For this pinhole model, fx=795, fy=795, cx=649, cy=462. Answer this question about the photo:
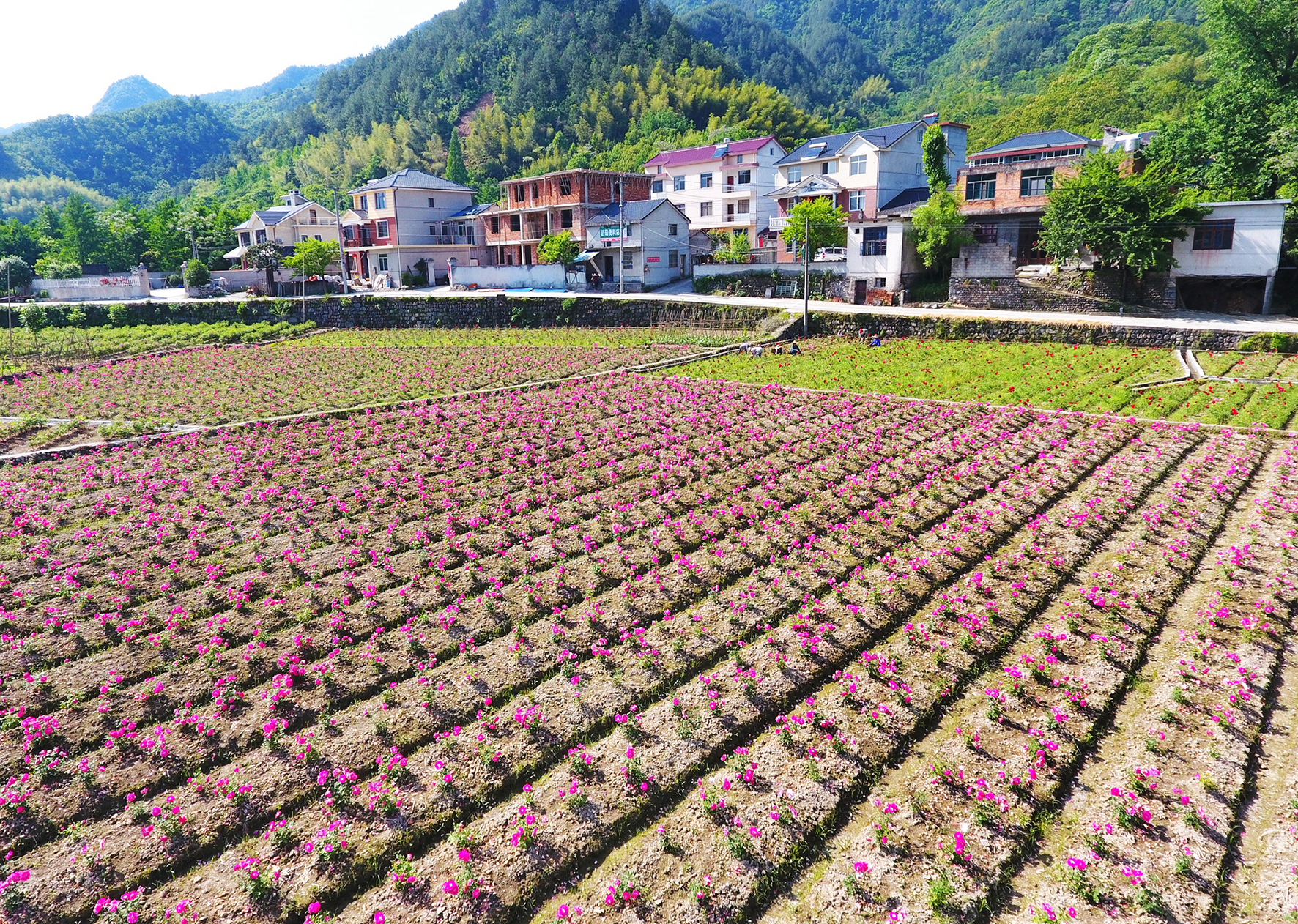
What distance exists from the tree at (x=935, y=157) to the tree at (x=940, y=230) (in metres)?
4.13

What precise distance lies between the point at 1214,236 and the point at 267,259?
227 ft

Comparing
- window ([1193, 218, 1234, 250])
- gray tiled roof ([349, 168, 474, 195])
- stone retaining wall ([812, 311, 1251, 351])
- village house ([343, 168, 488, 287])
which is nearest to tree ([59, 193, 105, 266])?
village house ([343, 168, 488, 287])

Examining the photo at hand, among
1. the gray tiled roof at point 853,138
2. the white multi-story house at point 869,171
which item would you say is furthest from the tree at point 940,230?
the gray tiled roof at point 853,138

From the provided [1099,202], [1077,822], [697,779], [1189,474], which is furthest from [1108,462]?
[1099,202]

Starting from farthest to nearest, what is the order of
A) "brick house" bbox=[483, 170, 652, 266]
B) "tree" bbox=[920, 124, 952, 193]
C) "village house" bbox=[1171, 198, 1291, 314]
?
"brick house" bbox=[483, 170, 652, 266], "tree" bbox=[920, 124, 952, 193], "village house" bbox=[1171, 198, 1291, 314]

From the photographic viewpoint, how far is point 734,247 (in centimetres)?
6119

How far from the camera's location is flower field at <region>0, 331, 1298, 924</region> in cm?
780

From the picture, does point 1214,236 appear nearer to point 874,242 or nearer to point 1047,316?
point 1047,316

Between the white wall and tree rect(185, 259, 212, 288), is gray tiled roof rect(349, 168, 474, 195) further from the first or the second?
the white wall

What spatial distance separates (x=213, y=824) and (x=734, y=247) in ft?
189

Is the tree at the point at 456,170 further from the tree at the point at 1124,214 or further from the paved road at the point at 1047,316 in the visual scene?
the tree at the point at 1124,214

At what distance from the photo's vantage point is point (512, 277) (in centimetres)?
6806

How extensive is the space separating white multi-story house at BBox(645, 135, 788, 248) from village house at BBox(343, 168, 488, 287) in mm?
18695

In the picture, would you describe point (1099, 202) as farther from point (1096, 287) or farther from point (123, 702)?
point (123, 702)
